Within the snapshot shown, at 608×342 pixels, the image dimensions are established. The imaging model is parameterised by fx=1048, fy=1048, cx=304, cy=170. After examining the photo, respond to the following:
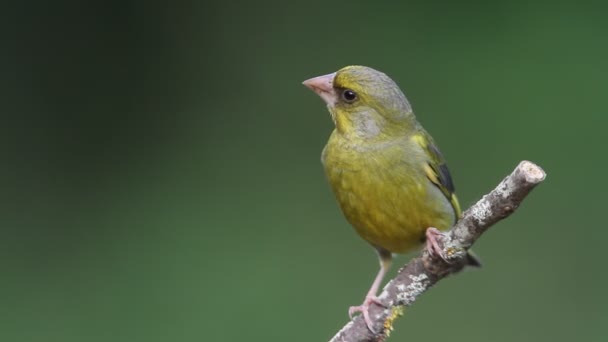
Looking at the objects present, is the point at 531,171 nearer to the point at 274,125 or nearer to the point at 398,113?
the point at 398,113

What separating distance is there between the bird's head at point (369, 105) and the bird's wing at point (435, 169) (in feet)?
0.30

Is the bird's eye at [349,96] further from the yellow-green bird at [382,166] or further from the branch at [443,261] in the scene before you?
the branch at [443,261]

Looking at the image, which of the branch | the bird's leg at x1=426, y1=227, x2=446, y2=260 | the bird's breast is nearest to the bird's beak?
the bird's breast

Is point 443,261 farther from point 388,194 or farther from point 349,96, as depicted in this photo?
point 349,96

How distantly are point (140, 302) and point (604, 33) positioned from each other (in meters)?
3.88

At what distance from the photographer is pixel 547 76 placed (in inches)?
308

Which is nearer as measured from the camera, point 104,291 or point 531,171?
point 531,171

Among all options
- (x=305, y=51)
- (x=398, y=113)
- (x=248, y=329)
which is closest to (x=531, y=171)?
(x=398, y=113)

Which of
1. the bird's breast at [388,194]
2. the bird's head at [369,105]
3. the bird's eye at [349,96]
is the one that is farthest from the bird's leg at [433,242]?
the bird's eye at [349,96]

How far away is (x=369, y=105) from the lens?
496cm

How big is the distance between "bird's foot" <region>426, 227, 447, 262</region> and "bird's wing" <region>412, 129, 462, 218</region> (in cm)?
26

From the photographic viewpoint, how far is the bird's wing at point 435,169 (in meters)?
4.87

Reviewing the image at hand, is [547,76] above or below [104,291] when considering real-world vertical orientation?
above

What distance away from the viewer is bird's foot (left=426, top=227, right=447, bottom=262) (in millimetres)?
4289
